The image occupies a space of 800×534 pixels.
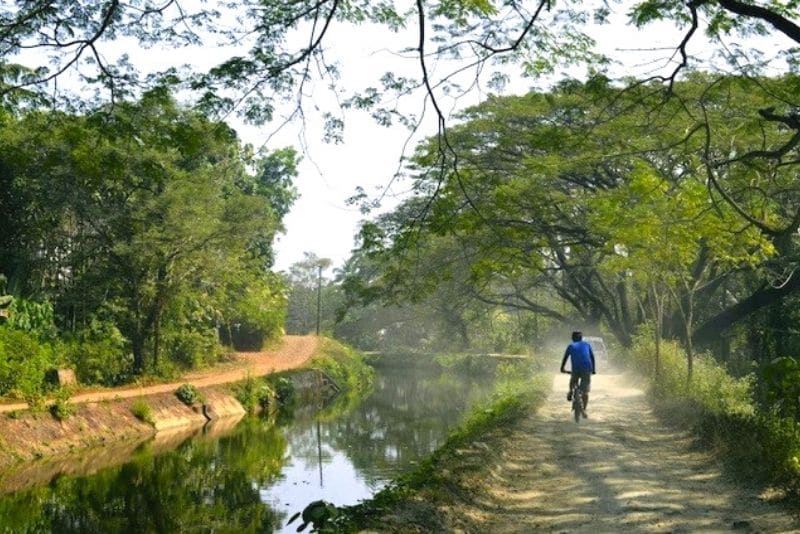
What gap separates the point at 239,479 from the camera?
1479 centimetres

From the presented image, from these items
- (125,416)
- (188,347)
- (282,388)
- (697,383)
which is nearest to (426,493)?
(697,383)

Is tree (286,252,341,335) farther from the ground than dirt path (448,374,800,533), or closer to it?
farther from the ground

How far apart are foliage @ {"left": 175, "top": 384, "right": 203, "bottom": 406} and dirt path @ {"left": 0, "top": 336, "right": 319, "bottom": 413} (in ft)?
1.16

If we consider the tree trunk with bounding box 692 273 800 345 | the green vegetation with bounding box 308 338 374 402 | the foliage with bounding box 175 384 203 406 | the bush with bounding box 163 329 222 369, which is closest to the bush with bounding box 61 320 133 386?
the foliage with bounding box 175 384 203 406

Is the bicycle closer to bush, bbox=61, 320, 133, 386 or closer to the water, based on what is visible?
the water

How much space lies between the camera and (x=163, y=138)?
7691 mm

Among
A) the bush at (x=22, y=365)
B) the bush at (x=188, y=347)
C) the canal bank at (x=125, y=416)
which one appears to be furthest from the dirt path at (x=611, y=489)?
the bush at (x=188, y=347)

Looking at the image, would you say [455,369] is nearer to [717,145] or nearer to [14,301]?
[14,301]

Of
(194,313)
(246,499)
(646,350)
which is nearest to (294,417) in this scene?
(194,313)

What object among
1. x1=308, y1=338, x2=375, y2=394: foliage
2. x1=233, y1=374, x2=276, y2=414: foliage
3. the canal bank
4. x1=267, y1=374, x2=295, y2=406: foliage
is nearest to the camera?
the canal bank

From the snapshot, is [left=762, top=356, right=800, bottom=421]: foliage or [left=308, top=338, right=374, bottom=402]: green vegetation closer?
[left=762, top=356, right=800, bottom=421]: foliage

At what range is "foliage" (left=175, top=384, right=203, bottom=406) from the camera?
868 inches

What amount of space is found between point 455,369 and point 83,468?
35.3m

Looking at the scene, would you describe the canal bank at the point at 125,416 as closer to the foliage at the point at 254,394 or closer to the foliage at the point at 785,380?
the foliage at the point at 254,394
